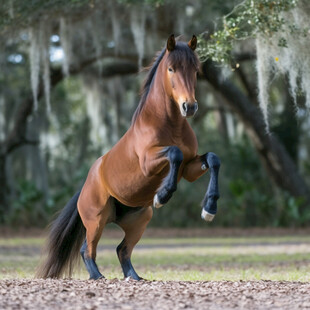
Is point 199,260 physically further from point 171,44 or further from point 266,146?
point 266,146

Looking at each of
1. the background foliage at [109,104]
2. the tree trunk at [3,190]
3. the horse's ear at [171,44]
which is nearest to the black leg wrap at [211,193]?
the horse's ear at [171,44]

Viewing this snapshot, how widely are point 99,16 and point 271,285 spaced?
10.5 metres

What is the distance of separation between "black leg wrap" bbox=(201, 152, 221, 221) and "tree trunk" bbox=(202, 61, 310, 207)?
10795mm

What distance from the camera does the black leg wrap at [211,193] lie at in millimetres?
4871

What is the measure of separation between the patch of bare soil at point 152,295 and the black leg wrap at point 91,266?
654 millimetres

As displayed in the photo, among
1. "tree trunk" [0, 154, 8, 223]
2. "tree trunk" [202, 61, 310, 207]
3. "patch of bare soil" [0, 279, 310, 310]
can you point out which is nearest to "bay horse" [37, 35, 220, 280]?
"patch of bare soil" [0, 279, 310, 310]

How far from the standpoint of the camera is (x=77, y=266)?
21.1 ft

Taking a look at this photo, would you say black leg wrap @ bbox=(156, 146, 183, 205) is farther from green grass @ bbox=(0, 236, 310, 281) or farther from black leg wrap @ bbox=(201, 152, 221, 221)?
green grass @ bbox=(0, 236, 310, 281)

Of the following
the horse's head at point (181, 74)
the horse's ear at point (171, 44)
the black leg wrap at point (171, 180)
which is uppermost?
the horse's ear at point (171, 44)

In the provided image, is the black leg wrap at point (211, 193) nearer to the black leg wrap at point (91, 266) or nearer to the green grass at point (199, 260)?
the black leg wrap at point (91, 266)

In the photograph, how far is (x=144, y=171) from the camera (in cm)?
524

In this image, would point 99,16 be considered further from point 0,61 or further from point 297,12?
point 297,12

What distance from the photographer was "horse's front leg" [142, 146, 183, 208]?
16.0 feet

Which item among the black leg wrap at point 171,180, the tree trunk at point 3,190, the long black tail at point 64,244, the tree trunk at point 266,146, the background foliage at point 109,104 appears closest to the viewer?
the black leg wrap at point 171,180
